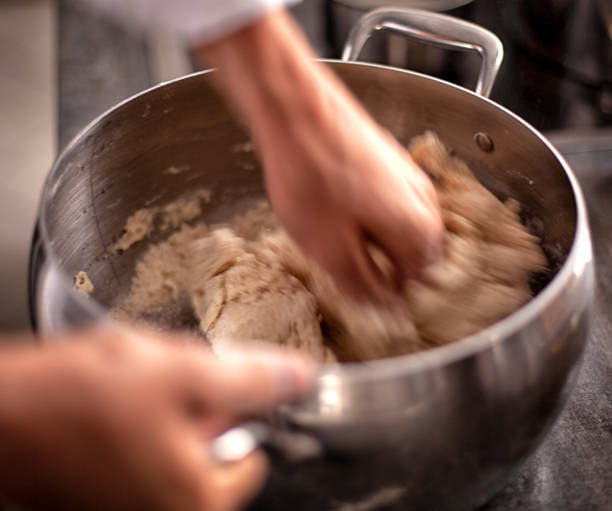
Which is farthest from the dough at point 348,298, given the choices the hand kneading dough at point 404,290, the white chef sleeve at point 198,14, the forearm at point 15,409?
the forearm at point 15,409

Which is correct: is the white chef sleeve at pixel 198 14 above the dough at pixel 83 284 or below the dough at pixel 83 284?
above

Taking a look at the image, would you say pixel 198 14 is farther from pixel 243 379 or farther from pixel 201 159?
pixel 201 159

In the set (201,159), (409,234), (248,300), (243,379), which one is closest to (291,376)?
(243,379)

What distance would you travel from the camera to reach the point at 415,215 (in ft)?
1.82

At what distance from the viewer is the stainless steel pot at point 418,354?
402 mm

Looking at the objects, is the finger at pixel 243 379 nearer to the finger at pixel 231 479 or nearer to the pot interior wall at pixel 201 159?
the finger at pixel 231 479

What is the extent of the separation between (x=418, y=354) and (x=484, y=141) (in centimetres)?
25

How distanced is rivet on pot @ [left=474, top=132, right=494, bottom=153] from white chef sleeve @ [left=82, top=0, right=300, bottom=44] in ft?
1.04

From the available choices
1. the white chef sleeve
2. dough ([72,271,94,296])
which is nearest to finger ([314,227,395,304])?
the white chef sleeve

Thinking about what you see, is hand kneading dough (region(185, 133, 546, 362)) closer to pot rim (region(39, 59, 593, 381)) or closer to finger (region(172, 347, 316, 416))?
pot rim (region(39, 59, 593, 381))

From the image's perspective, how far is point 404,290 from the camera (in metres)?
0.63

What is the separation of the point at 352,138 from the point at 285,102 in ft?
0.20

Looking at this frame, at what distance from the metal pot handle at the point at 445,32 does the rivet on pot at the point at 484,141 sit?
46 mm

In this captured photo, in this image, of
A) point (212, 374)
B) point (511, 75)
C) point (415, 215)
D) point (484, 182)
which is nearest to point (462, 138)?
point (484, 182)
